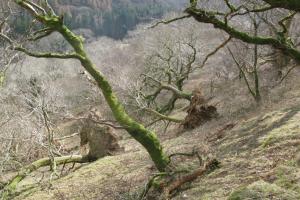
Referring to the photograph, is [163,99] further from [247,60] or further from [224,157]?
[224,157]

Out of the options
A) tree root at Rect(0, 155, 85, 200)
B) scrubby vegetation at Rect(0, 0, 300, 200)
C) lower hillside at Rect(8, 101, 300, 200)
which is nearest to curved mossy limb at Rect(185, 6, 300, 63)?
scrubby vegetation at Rect(0, 0, 300, 200)

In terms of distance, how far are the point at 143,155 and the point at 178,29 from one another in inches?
1337

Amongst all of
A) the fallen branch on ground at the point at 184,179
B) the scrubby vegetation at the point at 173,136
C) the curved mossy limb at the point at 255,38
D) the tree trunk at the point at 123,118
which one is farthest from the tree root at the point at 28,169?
the curved mossy limb at the point at 255,38

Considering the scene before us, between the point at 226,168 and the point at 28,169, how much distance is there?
9040 millimetres

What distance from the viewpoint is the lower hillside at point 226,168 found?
33.1 ft

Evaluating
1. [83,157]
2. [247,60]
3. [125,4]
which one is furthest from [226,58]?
[125,4]

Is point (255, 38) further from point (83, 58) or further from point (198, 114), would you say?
point (198, 114)

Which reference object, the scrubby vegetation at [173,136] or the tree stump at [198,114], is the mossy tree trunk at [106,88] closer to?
the scrubby vegetation at [173,136]

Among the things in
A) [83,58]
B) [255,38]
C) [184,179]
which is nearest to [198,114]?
[83,58]

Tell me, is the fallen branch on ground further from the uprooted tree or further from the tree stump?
the tree stump

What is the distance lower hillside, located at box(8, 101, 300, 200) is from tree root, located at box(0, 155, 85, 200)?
49 centimetres

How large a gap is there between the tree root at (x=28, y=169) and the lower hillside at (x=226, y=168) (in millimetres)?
486

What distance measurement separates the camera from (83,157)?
21062 mm

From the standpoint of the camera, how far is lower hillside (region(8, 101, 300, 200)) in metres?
10.1
